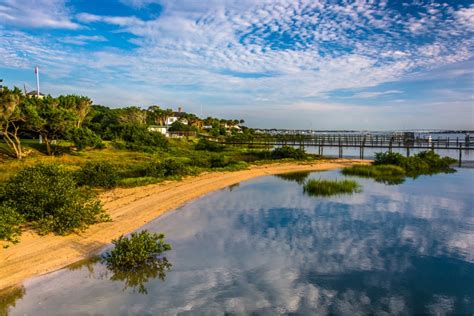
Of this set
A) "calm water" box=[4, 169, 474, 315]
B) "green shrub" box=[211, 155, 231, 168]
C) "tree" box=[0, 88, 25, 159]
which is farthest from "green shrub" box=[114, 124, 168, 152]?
"calm water" box=[4, 169, 474, 315]

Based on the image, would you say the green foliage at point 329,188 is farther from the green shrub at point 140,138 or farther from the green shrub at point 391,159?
the green shrub at point 140,138

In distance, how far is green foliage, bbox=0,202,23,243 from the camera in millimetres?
11469

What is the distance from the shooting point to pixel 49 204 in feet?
44.3

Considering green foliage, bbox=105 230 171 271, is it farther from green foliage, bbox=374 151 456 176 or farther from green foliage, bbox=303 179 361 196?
green foliage, bbox=374 151 456 176

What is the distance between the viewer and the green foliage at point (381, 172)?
34.2 m

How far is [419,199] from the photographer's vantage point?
76.1 ft

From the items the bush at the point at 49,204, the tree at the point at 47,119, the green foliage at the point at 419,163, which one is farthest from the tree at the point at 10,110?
the green foliage at the point at 419,163

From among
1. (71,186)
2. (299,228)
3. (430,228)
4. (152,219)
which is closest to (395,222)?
(430,228)

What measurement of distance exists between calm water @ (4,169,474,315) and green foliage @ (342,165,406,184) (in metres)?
13.7

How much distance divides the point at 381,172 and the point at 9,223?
33.9 metres

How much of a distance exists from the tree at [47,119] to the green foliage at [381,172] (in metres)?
29.6

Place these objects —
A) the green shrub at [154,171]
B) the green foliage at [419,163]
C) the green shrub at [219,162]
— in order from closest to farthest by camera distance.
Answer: the green shrub at [154,171] < the green shrub at [219,162] < the green foliage at [419,163]

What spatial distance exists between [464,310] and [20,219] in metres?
15.0

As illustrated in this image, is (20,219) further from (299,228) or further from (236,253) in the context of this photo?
(299,228)
